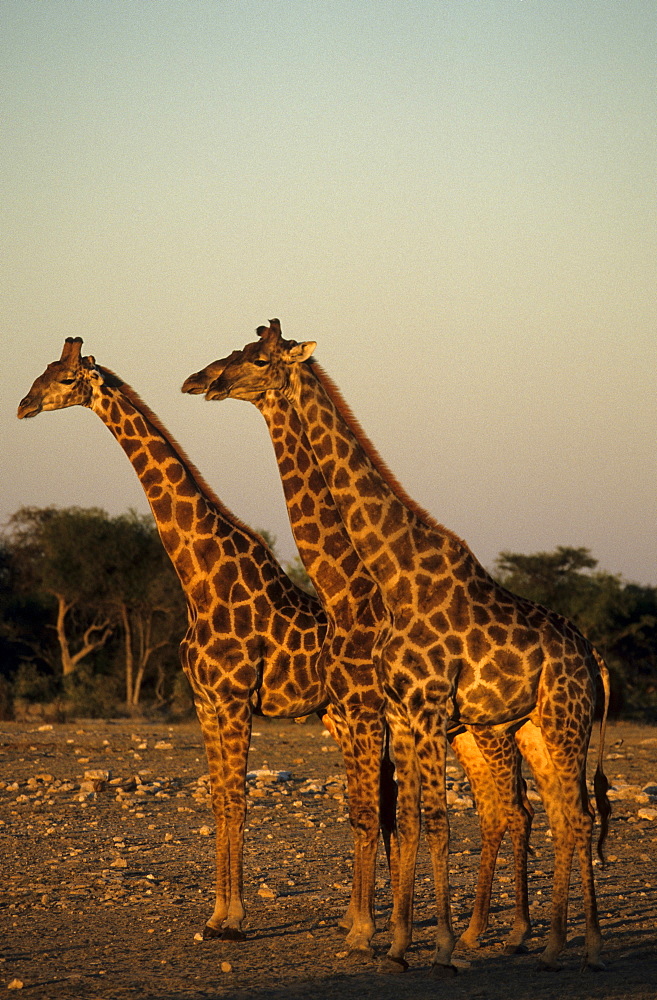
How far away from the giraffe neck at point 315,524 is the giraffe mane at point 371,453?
36cm

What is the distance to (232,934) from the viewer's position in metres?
7.64

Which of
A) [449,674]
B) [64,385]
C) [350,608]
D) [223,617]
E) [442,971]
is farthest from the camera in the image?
[64,385]

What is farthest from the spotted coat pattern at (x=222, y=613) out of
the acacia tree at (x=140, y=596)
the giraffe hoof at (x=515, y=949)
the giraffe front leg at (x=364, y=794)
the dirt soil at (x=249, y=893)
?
the acacia tree at (x=140, y=596)

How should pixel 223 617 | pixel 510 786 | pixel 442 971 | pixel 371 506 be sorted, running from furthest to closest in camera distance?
pixel 223 617 < pixel 510 786 < pixel 371 506 < pixel 442 971

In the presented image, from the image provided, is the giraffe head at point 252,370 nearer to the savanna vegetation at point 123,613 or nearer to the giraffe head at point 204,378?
the giraffe head at point 204,378

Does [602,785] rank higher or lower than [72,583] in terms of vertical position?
lower

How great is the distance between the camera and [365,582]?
8.01 metres

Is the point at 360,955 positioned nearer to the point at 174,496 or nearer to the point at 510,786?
the point at 510,786

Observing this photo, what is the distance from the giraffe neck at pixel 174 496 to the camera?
8.49 meters

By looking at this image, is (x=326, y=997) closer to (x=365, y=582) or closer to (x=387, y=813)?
(x=387, y=813)

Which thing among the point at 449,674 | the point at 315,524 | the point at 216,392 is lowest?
the point at 449,674

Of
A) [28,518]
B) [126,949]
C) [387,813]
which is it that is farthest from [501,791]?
[28,518]

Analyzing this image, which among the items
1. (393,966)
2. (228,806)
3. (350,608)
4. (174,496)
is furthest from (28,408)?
(393,966)

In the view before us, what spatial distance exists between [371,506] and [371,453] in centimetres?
45
